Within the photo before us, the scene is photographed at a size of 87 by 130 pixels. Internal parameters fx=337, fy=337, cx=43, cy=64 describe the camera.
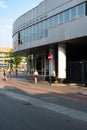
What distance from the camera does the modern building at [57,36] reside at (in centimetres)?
3117

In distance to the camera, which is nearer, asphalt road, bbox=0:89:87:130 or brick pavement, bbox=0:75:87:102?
asphalt road, bbox=0:89:87:130

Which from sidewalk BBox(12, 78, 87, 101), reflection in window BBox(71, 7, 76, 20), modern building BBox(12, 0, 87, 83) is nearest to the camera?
sidewalk BBox(12, 78, 87, 101)

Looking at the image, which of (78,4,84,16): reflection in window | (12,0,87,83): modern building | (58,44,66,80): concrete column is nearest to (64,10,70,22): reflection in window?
(12,0,87,83): modern building

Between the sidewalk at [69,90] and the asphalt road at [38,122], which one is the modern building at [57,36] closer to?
the sidewalk at [69,90]

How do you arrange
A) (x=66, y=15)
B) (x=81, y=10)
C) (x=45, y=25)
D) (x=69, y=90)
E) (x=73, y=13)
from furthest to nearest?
(x=45, y=25), (x=66, y=15), (x=73, y=13), (x=81, y=10), (x=69, y=90)

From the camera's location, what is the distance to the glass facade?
31.6 m

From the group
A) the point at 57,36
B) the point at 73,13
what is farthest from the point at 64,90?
the point at 73,13

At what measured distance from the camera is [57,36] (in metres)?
33.9

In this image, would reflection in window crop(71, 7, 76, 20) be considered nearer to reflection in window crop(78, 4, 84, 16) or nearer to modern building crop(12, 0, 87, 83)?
modern building crop(12, 0, 87, 83)

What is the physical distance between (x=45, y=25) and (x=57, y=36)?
219 inches

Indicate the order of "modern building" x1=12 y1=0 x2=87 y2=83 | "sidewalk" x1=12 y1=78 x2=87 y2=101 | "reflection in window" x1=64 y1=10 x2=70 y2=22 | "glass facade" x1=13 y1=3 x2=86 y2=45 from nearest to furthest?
"sidewalk" x1=12 y1=78 x2=87 y2=101 < "modern building" x1=12 y1=0 x2=87 y2=83 < "glass facade" x1=13 y1=3 x2=86 y2=45 < "reflection in window" x1=64 y1=10 x2=70 y2=22

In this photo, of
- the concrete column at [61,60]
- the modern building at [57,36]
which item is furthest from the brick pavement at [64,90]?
the concrete column at [61,60]

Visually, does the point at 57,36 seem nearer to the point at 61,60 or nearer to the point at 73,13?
the point at 61,60

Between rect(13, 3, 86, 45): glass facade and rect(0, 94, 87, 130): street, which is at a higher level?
rect(13, 3, 86, 45): glass facade
